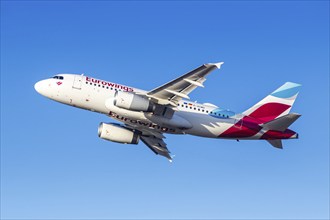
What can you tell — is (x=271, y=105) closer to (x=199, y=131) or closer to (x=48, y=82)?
(x=199, y=131)

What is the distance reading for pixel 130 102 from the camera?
54344 millimetres

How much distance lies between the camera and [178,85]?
176 ft

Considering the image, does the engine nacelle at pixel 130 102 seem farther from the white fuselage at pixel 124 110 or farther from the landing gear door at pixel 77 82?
the landing gear door at pixel 77 82

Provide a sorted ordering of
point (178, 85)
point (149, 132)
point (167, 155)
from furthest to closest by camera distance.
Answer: point (167, 155) → point (149, 132) → point (178, 85)

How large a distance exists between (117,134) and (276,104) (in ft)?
58.8

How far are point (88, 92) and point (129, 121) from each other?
5027mm

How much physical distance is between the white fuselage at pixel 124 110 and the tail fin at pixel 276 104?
4.10 metres

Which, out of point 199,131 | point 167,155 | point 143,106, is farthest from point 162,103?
point 167,155

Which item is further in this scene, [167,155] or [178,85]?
[167,155]

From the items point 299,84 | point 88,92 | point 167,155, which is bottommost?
point 167,155

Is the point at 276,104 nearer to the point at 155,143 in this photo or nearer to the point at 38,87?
the point at 155,143

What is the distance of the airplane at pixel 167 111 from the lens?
54750 mm

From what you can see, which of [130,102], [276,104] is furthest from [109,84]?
[276,104]

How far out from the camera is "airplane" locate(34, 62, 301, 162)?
54.8 meters
